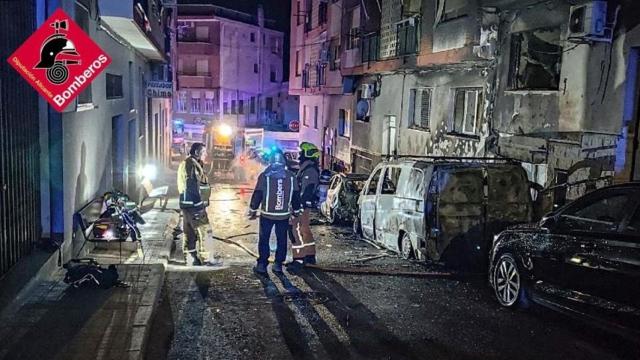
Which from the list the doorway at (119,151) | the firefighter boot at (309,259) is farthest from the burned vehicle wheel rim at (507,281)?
the doorway at (119,151)

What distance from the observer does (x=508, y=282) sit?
750 cm

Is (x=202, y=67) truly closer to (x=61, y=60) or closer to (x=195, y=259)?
(x=195, y=259)

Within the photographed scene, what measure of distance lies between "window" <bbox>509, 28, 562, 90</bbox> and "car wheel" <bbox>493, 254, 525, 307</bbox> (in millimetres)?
5322

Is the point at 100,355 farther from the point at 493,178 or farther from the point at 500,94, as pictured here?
the point at 500,94

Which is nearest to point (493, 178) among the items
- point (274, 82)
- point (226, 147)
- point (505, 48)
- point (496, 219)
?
point (496, 219)

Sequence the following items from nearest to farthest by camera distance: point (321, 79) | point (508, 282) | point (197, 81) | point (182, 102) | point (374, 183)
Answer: point (508, 282)
point (374, 183)
point (321, 79)
point (197, 81)
point (182, 102)

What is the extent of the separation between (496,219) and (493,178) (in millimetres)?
659

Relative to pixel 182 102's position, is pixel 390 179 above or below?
below

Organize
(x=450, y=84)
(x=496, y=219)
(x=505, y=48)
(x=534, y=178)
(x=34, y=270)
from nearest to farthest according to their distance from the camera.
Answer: (x=34, y=270) < (x=496, y=219) < (x=534, y=178) < (x=505, y=48) < (x=450, y=84)

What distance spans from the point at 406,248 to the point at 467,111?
6.10 meters

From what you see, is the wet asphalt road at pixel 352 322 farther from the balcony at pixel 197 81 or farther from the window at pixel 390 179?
the balcony at pixel 197 81

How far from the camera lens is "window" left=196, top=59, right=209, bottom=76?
51062 millimetres

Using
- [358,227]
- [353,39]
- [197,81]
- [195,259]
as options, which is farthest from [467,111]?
[197,81]

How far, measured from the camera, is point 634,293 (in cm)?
559
